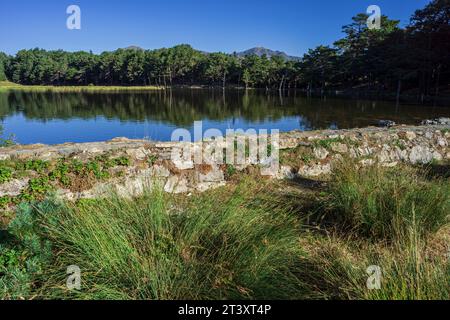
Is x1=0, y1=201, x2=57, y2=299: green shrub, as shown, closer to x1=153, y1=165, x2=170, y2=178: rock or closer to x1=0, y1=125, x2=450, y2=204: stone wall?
x1=0, y1=125, x2=450, y2=204: stone wall

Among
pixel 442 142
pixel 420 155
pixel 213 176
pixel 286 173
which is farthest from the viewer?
pixel 442 142

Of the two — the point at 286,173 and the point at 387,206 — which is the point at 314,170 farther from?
the point at 387,206

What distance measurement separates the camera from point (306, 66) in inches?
2288

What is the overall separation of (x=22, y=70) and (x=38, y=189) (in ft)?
357

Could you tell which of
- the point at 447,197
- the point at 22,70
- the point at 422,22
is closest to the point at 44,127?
the point at 447,197

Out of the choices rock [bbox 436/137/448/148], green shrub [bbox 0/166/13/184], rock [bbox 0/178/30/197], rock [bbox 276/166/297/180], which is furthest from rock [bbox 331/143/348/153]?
green shrub [bbox 0/166/13/184]

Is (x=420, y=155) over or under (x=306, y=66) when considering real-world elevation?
under

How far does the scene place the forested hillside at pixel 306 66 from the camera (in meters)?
33.7

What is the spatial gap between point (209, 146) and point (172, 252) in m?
3.67

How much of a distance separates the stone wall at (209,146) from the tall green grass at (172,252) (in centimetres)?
121

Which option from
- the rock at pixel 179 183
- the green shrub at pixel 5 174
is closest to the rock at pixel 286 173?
the rock at pixel 179 183

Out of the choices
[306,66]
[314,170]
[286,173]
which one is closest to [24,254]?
[286,173]

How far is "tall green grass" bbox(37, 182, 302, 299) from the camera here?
2211 mm

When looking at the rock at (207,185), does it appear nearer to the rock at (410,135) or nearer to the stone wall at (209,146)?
the stone wall at (209,146)
